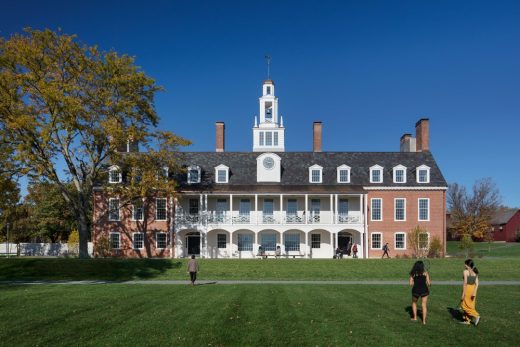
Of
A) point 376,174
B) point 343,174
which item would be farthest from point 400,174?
point 343,174

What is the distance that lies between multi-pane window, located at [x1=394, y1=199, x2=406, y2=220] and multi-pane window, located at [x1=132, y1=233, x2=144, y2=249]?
21.9m

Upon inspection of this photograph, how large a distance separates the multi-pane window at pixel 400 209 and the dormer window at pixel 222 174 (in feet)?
48.7

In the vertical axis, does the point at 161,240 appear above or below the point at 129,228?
below

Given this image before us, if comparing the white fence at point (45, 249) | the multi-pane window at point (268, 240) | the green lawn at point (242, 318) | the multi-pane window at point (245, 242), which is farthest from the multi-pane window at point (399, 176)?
the white fence at point (45, 249)

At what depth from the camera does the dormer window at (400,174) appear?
38.7 m

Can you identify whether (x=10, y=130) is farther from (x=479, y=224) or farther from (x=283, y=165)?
(x=479, y=224)

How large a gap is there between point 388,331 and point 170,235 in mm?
29466

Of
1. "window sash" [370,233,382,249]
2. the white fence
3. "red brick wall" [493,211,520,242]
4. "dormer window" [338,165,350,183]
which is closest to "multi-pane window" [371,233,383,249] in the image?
"window sash" [370,233,382,249]

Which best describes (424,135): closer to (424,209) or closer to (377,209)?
(424,209)

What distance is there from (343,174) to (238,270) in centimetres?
1631

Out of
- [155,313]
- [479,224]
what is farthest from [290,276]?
[479,224]

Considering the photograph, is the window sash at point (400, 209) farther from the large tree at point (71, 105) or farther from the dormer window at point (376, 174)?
the large tree at point (71, 105)

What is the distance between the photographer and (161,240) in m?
38.0

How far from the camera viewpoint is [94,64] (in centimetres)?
2822
